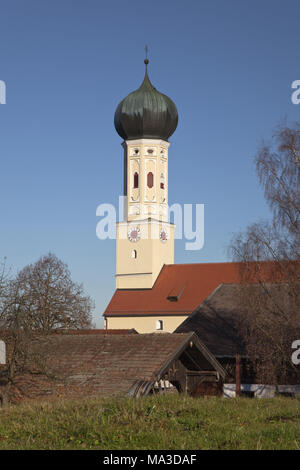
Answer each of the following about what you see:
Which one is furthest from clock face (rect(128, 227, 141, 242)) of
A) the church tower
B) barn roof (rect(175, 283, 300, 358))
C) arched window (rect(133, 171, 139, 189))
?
barn roof (rect(175, 283, 300, 358))

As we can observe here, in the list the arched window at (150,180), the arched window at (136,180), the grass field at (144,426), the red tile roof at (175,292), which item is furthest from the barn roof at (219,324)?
the arched window at (136,180)

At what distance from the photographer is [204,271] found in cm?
6388

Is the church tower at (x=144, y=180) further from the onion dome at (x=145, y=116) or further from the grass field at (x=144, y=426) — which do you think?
the grass field at (x=144, y=426)

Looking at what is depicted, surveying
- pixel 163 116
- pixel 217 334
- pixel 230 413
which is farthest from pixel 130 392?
pixel 163 116

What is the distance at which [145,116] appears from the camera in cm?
6831

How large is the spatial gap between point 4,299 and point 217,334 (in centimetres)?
1641

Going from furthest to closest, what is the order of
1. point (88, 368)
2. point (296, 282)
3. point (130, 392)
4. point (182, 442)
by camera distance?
point (296, 282) → point (88, 368) → point (130, 392) → point (182, 442)

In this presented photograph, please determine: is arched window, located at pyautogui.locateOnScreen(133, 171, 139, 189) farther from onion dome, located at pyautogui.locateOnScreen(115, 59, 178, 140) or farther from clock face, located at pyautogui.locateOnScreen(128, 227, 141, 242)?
clock face, located at pyautogui.locateOnScreen(128, 227, 141, 242)

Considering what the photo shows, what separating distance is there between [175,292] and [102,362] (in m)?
45.4

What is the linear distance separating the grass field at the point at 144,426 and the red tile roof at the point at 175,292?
156ft

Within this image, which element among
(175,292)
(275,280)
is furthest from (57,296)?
(275,280)

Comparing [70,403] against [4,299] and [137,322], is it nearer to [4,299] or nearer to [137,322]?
[4,299]

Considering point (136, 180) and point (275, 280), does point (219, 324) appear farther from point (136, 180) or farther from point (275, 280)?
point (136, 180)

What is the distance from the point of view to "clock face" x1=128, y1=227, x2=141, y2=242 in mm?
68575
